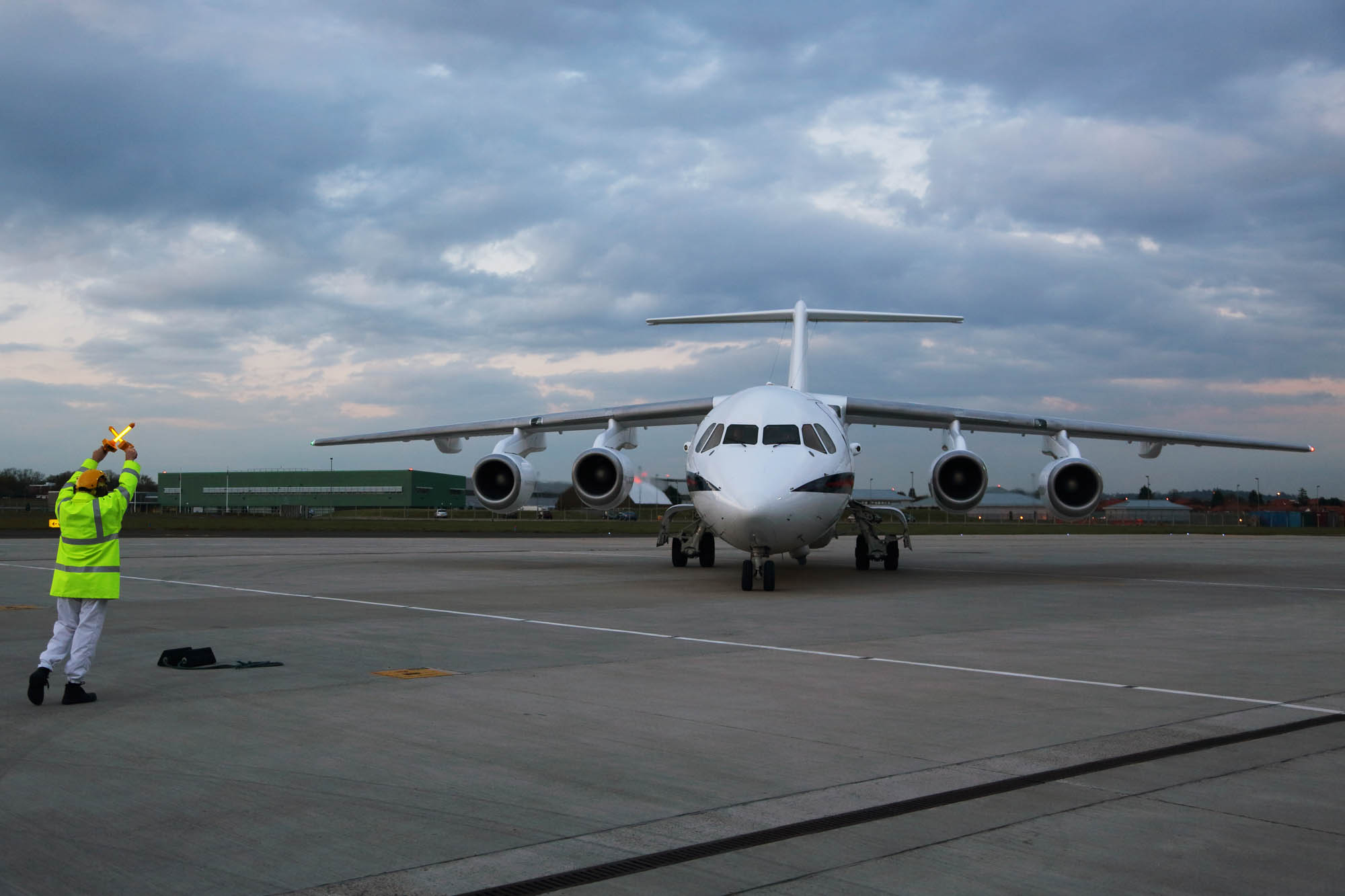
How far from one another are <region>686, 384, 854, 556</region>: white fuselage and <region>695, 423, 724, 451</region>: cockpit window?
2cm

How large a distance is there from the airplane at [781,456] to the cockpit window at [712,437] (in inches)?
1.1

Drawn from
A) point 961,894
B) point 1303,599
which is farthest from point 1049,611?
point 961,894

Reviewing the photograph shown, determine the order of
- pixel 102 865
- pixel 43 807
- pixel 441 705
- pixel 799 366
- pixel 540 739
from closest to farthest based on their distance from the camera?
pixel 102 865 → pixel 43 807 → pixel 540 739 → pixel 441 705 → pixel 799 366

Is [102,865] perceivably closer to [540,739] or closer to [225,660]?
[540,739]

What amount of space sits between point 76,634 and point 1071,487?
17.9 meters

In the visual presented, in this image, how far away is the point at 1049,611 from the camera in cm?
1340

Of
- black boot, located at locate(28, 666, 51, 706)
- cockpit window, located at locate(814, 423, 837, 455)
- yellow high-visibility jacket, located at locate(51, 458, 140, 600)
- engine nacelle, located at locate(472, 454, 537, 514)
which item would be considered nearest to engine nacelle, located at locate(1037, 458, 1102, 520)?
cockpit window, located at locate(814, 423, 837, 455)

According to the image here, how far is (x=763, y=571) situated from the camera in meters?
16.0

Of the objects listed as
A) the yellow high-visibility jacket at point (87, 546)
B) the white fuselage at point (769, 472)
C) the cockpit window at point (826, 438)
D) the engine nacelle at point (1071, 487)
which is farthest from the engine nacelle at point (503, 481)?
the yellow high-visibility jacket at point (87, 546)

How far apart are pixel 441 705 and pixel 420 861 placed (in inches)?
118

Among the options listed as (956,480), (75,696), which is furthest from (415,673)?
(956,480)

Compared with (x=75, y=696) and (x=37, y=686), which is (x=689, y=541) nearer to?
(x=75, y=696)

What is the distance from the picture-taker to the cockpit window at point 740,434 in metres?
15.9

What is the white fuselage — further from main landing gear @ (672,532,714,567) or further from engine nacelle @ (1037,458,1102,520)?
engine nacelle @ (1037,458,1102,520)
